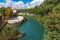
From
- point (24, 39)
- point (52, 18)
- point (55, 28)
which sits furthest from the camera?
point (24, 39)

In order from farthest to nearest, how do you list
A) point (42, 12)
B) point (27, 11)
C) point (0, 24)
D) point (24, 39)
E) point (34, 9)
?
point (27, 11), point (34, 9), point (42, 12), point (24, 39), point (0, 24)

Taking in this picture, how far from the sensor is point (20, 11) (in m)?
12.3

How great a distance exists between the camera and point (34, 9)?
40.3 feet

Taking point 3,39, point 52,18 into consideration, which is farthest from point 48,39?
point 3,39

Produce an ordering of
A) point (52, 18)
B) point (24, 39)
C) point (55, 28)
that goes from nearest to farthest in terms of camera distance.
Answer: point (55, 28) < point (52, 18) < point (24, 39)

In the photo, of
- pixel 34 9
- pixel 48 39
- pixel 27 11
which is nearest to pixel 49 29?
pixel 48 39

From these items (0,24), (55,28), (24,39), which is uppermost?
(0,24)

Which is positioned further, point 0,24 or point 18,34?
point 18,34

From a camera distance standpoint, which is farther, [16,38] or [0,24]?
[16,38]

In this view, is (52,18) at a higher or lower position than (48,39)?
higher

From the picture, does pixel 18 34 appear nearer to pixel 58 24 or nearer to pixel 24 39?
pixel 24 39

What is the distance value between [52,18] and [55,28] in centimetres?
47

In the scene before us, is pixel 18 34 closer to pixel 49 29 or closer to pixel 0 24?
pixel 49 29

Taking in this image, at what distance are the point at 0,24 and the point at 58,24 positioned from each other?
2996 mm
